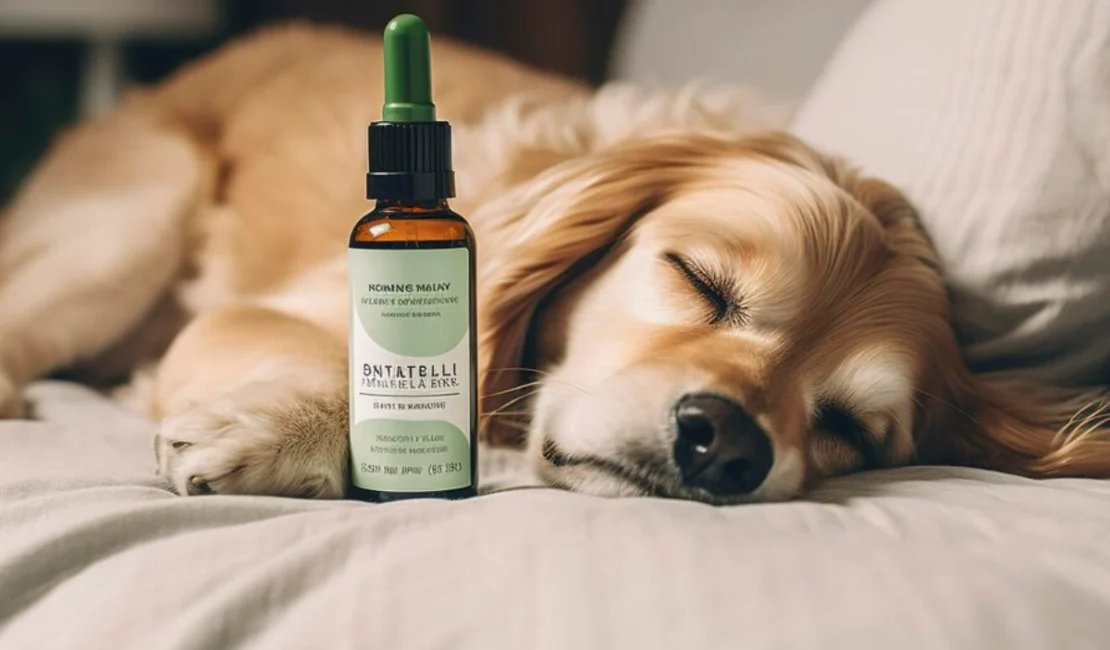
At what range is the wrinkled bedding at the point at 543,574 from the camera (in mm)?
731

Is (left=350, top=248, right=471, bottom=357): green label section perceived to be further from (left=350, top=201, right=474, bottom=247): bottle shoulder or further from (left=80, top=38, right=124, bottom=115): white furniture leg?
(left=80, top=38, right=124, bottom=115): white furniture leg

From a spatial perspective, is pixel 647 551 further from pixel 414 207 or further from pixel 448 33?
pixel 448 33

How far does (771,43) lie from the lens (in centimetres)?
220

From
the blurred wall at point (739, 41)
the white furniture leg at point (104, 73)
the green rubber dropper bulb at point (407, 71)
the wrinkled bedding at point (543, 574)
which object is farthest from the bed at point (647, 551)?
the white furniture leg at point (104, 73)

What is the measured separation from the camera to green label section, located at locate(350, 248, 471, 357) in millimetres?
995

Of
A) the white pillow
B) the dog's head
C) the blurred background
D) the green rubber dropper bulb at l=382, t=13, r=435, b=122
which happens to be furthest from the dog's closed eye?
the blurred background

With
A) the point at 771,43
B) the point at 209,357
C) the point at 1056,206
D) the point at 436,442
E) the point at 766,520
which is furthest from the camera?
the point at 771,43

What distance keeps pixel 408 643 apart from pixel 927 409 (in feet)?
2.54

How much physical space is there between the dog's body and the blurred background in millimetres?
341

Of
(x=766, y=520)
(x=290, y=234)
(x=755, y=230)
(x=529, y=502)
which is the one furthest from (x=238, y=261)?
(x=766, y=520)

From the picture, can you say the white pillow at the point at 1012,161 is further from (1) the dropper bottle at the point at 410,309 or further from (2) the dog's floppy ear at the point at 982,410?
(1) the dropper bottle at the point at 410,309

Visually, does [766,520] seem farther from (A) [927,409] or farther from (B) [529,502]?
(A) [927,409]

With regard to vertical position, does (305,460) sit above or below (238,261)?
below

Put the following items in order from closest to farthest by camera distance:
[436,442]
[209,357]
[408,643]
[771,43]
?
1. [408,643]
2. [436,442]
3. [209,357]
4. [771,43]
